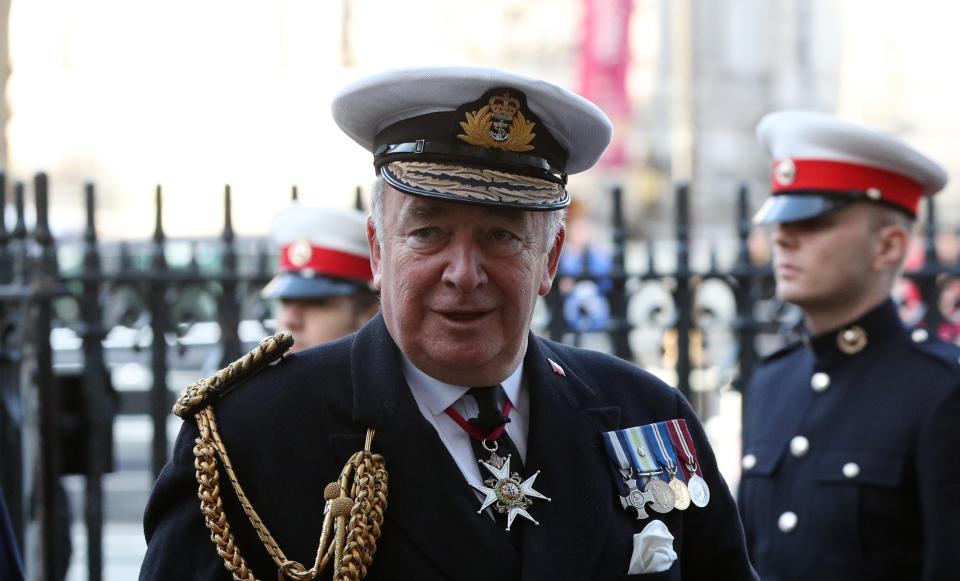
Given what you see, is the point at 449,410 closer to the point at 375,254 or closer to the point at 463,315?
the point at 463,315

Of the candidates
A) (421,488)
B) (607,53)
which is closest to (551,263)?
(421,488)

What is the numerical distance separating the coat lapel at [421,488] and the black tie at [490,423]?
0.09 m

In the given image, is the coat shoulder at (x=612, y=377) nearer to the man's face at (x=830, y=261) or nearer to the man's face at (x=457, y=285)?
the man's face at (x=457, y=285)

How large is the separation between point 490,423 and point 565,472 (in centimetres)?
18

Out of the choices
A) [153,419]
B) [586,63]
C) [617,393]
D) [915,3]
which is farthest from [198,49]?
[617,393]

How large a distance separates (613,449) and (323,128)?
26.1 metres

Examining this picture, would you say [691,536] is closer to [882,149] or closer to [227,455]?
[227,455]

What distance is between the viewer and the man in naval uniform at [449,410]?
7.30 feet

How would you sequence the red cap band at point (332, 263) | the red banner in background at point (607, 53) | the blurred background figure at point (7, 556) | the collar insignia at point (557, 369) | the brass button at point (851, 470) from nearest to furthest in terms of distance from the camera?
the collar insignia at point (557, 369) < the blurred background figure at point (7, 556) < the brass button at point (851, 470) < the red cap band at point (332, 263) < the red banner in background at point (607, 53)

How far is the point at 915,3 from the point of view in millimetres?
32812

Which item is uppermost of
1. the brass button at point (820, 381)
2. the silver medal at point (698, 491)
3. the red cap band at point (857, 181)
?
the red cap band at point (857, 181)

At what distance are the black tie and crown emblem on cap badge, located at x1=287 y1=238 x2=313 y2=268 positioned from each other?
2274 mm

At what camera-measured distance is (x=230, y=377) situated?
234 centimetres

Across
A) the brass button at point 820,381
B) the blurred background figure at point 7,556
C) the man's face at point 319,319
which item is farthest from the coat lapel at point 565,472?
the man's face at point 319,319
